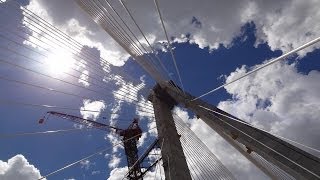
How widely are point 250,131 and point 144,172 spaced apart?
43.2m

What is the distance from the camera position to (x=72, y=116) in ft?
244

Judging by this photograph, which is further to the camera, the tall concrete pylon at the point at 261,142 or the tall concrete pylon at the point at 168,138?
the tall concrete pylon at the point at 168,138

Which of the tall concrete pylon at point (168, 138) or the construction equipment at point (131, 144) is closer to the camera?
the tall concrete pylon at point (168, 138)

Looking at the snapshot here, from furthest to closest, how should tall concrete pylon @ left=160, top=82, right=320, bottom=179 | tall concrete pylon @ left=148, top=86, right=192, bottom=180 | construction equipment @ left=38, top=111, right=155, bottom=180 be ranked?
1. construction equipment @ left=38, top=111, right=155, bottom=180
2. tall concrete pylon @ left=148, top=86, right=192, bottom=180
3. tall concrete pylon @ left=160, top=82, right=320, bottom=179

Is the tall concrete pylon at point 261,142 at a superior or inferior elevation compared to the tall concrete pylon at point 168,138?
superior

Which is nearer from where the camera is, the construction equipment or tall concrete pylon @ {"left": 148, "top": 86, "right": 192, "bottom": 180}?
tall concrete pylon @ {"left": 148, "top": 86, "right": 192, "bottom": 180}

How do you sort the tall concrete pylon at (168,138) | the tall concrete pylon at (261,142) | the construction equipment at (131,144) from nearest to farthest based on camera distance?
the tall concrete pylon at (261,142) → the tall concrete pylon at (168,138) → the construction equipment at (131,144)

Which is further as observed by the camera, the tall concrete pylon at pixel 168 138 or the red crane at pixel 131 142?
the red crane at pixel 131 142

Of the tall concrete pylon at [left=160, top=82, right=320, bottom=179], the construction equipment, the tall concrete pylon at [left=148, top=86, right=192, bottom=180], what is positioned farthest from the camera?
the construction equipment

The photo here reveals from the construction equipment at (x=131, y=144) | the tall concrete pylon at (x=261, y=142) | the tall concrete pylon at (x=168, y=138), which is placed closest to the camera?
the tall concrete pylon at (x=261, y=142)

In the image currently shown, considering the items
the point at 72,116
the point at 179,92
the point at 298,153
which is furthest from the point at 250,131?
the point at 72,116

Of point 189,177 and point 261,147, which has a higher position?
point 261,147

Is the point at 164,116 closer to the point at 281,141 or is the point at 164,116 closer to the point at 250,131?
the point at 250,131

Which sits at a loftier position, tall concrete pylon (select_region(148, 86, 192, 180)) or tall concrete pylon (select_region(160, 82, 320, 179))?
tall concrete pylon (select_region(160, 82, 320, 179))
